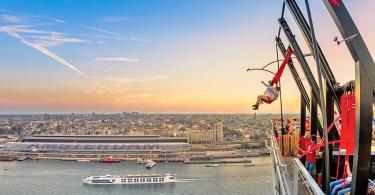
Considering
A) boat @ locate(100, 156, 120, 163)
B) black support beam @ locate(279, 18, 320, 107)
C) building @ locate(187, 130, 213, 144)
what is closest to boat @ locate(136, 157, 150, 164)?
boat @ locate(100, 156, 120, 163)

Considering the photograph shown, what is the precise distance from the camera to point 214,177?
1778 cm

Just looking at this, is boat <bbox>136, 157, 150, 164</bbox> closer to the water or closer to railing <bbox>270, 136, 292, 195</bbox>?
the water

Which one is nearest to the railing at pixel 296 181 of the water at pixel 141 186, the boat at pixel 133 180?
the water at pixel 141 186

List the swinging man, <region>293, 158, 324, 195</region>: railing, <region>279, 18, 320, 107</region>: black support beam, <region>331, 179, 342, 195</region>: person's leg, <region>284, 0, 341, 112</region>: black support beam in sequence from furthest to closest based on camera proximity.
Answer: <region>279, 18, 320, 107</region>: black support beam → the swinging man → <region>284, 0, 341, 112</region>: black support beam → <region>331, 179, 342, 195</region>: person's leg → <region>293, 158, 324, 195</region>: railing

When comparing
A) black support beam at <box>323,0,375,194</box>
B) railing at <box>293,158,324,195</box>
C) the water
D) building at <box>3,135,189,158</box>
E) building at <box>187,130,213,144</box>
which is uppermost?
black support beam at <box>323,0,375,194</box>

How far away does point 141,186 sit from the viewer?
57.3 feet

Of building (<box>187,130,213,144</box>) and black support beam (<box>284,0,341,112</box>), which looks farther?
building (<box>187,130,213,144</box>)

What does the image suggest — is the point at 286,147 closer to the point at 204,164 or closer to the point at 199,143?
the point at 204,164

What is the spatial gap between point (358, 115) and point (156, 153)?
88.8 feet

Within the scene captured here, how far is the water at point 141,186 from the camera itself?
15.3m

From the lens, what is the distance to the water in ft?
50.1

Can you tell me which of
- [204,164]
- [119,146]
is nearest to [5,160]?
[119,146]

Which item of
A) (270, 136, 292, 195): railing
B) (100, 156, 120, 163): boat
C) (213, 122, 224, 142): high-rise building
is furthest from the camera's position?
(213, 122, 224, 142): high-rise building

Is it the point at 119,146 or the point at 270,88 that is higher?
the point at 270,88
